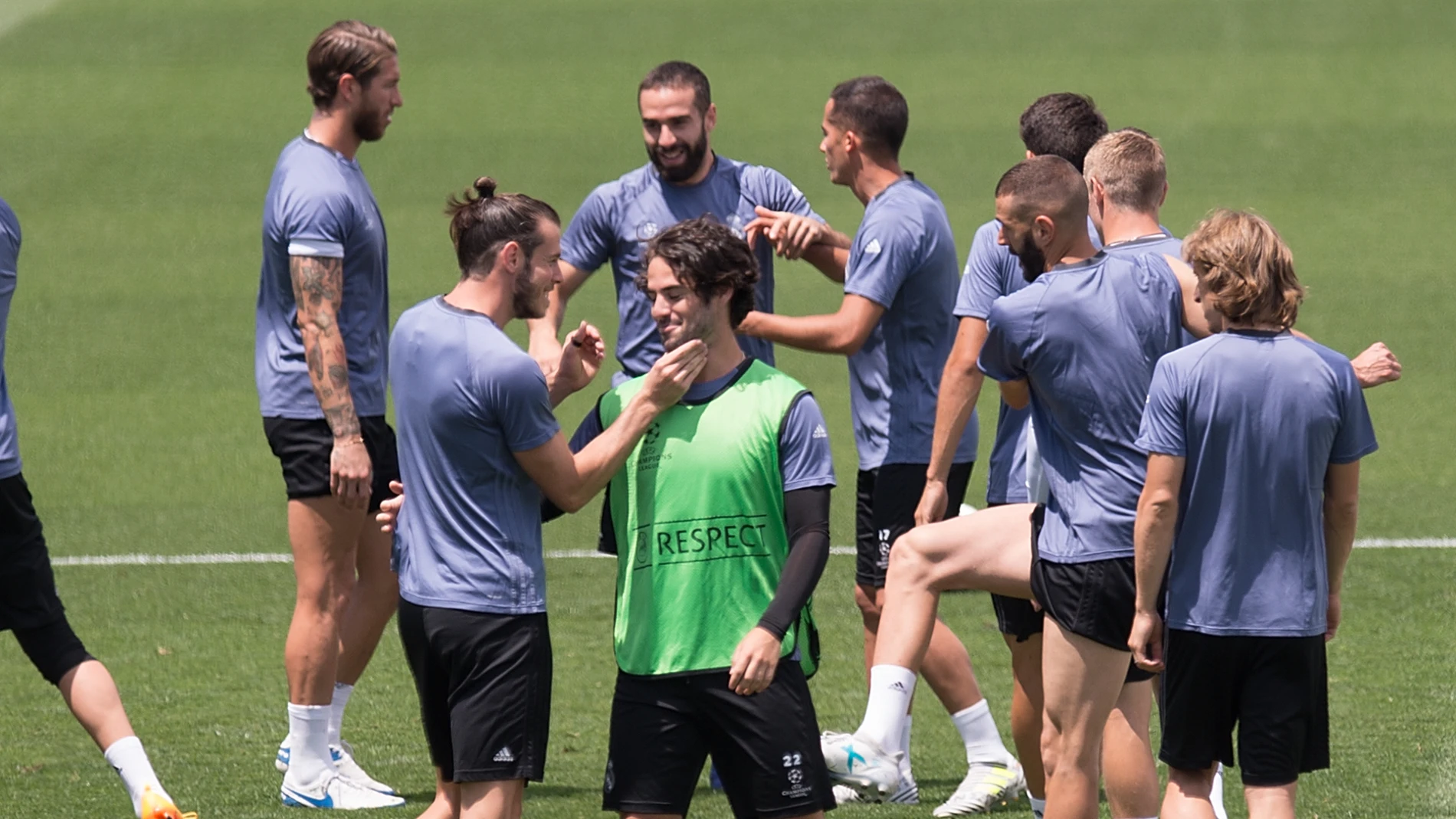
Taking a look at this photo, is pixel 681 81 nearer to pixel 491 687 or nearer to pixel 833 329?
pixel 833 329

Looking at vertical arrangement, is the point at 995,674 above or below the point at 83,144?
below

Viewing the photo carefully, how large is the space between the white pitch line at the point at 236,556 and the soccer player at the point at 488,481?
555 cm

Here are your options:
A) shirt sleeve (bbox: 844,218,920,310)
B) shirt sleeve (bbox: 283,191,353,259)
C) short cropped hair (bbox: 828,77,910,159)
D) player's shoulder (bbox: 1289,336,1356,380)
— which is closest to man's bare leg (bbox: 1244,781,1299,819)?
player's shoulder (bbox: 1289,336,1356,380)

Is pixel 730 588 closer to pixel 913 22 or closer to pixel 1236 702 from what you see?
pixel 1236 702

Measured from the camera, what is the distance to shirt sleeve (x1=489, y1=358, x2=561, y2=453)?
15.2 feet

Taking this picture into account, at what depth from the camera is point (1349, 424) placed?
15.4ft

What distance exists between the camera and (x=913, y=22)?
24328 millimetres

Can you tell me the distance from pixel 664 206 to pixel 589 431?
2141 mm

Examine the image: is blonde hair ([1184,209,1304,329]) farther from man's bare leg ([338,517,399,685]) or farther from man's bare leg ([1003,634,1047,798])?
man's bare leg ([338,517,399,685])

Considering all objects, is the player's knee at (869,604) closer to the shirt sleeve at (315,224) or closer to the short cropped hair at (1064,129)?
the short cropped hair at (1064,129)

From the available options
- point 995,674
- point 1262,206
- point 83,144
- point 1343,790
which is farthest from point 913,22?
point 1343,790

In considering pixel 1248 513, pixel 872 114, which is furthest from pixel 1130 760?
pixel 872 114

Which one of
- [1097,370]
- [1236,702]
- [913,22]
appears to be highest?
[913,22]

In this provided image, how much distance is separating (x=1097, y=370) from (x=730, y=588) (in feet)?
3.80
